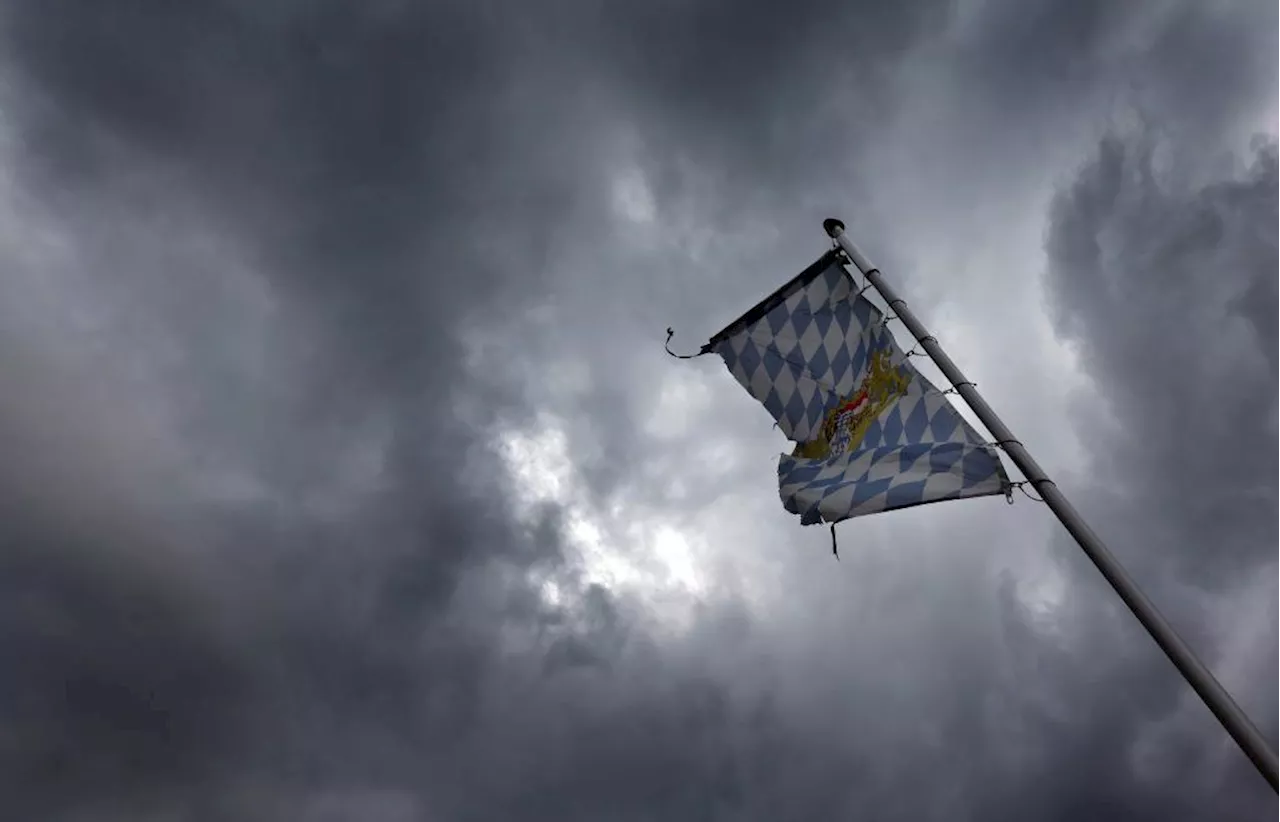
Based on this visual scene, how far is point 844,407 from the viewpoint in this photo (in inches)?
698

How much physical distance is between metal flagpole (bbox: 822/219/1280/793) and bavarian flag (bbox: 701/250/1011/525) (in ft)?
2.04

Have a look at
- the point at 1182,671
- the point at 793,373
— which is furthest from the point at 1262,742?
the point at 793,373

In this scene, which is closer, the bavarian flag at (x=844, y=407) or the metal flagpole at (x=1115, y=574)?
the metal flagpole at (x=1115, y=574)

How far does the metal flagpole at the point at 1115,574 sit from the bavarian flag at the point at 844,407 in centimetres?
62

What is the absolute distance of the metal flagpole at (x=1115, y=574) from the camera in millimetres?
9984

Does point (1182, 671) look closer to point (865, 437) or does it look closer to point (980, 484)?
point (980, 484)

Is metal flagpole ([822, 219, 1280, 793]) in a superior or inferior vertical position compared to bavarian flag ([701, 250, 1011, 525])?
inferior

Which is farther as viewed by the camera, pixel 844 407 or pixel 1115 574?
pixel 844 407

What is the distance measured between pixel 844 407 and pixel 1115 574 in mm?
6989

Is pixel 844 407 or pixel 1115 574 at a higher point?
pixel 844 407

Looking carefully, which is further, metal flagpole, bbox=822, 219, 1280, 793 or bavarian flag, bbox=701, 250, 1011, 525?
bavarian flag, bbox=701, 250, 1011, 525

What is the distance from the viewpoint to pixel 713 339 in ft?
66.9

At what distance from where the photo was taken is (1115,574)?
11953 mm

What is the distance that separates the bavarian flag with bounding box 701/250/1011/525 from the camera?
580 inches
